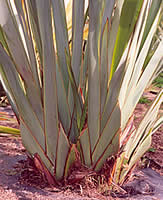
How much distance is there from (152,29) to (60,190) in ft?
2.44

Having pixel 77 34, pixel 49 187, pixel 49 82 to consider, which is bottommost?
pixel 49 187

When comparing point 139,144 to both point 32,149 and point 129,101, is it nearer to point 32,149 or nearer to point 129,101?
point 129,101

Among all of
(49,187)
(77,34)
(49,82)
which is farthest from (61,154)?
(77,34)

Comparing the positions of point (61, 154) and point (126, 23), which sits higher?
point (126, 23)

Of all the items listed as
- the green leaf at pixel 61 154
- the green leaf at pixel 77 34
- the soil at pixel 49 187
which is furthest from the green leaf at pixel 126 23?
the soil at pixel 49 187

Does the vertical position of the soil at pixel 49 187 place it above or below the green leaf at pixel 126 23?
below

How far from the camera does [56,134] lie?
3.95 feet

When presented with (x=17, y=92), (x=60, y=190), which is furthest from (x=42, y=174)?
(x=17, y=92)

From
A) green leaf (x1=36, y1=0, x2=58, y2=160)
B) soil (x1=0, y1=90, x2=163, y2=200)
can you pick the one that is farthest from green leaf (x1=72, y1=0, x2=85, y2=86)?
soil (x1=0, y1=90, x2=163, y2=200)

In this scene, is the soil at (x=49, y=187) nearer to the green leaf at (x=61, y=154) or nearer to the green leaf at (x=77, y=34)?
the green leaf at (x=61, y=154)

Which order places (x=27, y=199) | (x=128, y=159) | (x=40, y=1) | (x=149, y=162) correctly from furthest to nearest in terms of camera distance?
(x=149, y=162) → (x=128, y=159) → (x=27, y=199) → (x=40, y=1)

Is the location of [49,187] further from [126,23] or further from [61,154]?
[126,23]

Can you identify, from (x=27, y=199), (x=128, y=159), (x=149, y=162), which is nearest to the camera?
(x=27, y=199)

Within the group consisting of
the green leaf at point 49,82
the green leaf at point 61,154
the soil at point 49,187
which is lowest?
the soil at point 49,187
